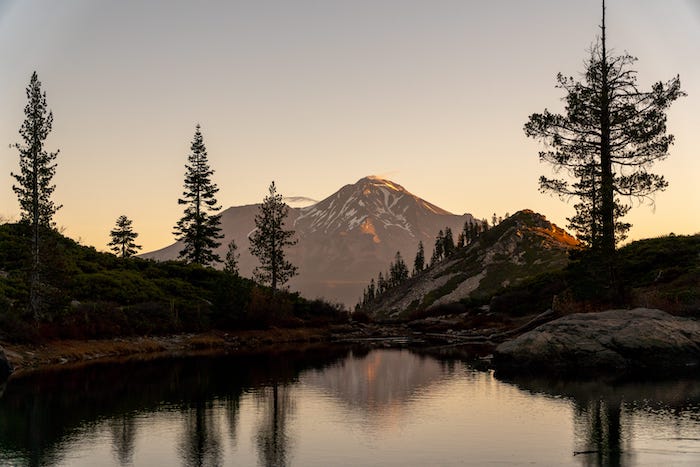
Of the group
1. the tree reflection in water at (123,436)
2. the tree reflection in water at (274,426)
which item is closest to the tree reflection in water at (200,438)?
the tree reflection in water at (274,426)

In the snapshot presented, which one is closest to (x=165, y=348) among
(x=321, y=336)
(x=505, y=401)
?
(x=321, y=336)

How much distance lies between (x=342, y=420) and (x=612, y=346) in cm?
1686

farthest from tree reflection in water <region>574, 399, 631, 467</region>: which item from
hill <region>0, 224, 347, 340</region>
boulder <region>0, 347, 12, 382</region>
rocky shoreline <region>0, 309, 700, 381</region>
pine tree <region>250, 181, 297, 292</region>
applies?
pine tree <region>250, 181, 297, 292</region>

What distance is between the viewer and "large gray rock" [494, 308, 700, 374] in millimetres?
30375

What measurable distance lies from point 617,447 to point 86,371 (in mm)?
27248

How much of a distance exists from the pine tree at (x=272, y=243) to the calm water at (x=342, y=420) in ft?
144

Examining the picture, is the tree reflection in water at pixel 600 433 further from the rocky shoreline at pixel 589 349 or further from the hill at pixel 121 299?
the hill at pixel 121 299

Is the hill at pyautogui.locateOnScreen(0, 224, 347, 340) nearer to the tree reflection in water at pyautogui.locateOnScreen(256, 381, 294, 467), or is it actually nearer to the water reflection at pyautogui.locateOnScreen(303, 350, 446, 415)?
the water reflection at pyautogui.locateOnScreen(303, 350, 446, 415)

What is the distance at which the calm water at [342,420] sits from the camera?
49.1ft

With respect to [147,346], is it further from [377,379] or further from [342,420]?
A: [342,420]

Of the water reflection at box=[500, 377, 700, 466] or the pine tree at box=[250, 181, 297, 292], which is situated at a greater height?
the pine tree at box=[250, 181, 297, 292]

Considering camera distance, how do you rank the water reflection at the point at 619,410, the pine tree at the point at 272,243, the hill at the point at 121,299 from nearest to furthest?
the water reflection at the point at 619,410 → the hill at the point at 121,299 → the pine tree at the point at 272,243

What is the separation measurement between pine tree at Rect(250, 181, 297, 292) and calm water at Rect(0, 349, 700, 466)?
43854 millimetres

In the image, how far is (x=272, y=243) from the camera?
77500 mm
